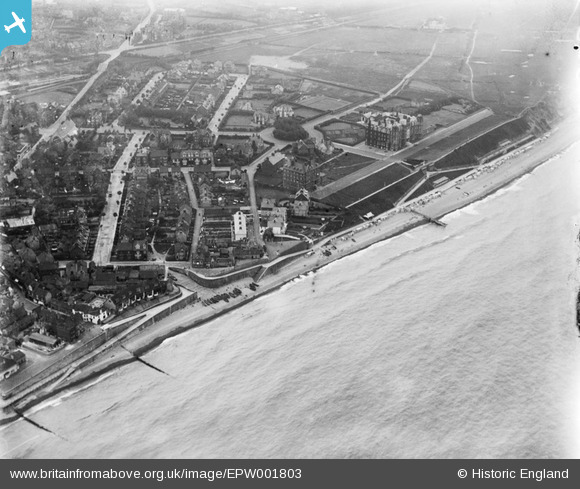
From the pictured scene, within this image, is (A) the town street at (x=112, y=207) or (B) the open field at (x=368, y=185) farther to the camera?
(B) the open field at (x=368, y=185)

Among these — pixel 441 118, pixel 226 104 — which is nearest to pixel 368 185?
pixel 441 118

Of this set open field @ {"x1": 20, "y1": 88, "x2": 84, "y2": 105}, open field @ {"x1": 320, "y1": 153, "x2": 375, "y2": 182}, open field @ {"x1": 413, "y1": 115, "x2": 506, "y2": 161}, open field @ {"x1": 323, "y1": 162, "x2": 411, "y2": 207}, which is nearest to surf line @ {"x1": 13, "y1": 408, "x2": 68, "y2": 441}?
open field @ {"x1": 323, "y1": 162, "x2": 411, "y2": 207}

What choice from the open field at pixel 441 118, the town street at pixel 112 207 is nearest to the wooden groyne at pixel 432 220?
the open field at pixel 441 118

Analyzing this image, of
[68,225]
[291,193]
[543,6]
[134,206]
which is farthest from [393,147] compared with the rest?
[543,6]

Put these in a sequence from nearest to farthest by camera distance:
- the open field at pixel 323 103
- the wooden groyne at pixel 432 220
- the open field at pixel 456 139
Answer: the wooden groyne at pixel 432 220 → the open field at pixel 456 139 → the open field at pixel 323 103

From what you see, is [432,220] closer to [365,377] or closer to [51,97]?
[365,377]

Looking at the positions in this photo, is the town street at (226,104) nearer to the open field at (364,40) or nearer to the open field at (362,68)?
the open field at (362,68)
